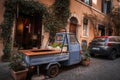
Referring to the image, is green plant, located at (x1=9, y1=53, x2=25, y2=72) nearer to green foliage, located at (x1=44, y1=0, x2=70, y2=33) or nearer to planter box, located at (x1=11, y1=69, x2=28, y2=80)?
planter box, located at (x1=11, y1=69, x2=28, y2=80)

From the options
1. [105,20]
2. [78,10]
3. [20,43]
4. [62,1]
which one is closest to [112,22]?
[105,20]

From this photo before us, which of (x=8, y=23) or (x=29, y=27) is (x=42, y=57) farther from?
(x=29, y=27)

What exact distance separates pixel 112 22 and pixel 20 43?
42.3ft

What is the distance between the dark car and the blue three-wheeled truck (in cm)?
255

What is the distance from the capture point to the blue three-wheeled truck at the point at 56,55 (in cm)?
455

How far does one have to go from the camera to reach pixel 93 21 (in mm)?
13391

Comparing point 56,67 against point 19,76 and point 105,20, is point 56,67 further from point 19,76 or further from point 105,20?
point 105,20

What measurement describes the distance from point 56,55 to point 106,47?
4.27 m

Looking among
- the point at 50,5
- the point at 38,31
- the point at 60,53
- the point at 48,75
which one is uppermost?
the point at 50,5

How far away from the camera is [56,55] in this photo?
519 centimetres

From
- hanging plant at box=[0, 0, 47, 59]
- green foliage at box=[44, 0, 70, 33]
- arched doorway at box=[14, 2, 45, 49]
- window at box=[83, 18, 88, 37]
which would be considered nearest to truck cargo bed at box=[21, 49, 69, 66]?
hanging plant at box=[0, 0, 47, 59]

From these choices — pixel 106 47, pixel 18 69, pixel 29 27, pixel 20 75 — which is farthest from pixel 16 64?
pixel 106 47

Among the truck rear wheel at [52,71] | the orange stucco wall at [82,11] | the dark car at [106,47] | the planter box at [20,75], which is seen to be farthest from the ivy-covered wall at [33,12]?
the truck rear wheel at [52,71]

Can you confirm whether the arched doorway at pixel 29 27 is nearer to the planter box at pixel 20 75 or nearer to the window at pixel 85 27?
the planter box at pixel 20 75
